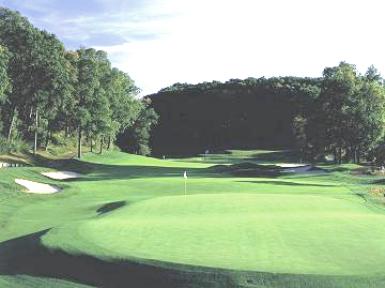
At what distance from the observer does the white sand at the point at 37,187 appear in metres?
37.9

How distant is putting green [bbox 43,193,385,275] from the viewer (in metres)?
13.7

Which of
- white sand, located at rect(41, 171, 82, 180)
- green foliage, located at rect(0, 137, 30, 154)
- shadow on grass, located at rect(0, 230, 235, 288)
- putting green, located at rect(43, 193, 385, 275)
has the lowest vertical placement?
white sand, located at rect(41, 171, 82, 180)

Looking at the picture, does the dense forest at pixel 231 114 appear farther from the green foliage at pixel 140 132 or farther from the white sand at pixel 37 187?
the white sand at pixel 37 187

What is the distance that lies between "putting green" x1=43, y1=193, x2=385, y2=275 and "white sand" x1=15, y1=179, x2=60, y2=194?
14.3 metres

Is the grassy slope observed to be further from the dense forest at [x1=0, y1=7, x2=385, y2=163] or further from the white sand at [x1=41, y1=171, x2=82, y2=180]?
the dense forest at [x1=0, y1=7, x2=385, y2=163]

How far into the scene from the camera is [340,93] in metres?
71.6

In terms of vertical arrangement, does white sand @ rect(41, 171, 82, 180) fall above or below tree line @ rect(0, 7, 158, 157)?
below

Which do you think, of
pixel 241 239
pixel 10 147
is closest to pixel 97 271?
pixel 241 239

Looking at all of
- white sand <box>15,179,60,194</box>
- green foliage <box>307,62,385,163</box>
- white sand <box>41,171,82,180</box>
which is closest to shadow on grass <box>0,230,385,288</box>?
white sand <box>15,179,60,194</box>

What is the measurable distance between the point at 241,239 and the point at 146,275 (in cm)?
405

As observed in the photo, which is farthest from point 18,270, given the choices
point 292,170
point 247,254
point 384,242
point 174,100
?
point 174,100

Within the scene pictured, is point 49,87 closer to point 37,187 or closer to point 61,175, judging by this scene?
point 61,175

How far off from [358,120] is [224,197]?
145 ft

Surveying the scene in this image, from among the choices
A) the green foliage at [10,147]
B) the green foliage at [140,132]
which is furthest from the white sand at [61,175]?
the green foliage at [140,132]
